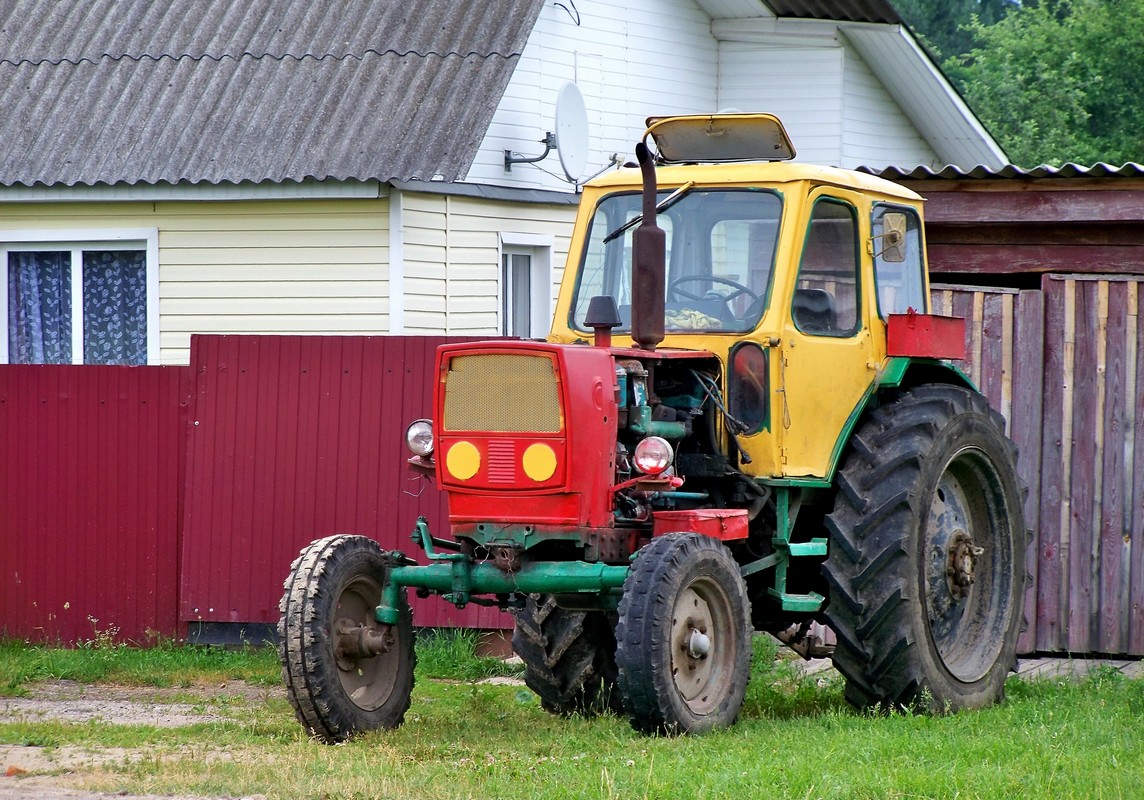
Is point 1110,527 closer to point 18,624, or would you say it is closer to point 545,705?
point 545,705

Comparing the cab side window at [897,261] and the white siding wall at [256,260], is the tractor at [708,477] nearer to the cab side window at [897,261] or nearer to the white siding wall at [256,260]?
the cab side window at [897,261]

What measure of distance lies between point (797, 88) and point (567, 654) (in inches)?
459

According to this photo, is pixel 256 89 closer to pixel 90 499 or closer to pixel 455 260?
pixel 455 260

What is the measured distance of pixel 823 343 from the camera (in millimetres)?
8070

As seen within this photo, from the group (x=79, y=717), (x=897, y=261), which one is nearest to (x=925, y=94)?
(x=897, y=261)

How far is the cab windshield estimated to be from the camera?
8.04 meters

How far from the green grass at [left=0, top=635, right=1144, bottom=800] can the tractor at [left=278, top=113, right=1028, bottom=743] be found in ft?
0.90

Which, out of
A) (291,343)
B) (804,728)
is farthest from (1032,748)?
(291,343)

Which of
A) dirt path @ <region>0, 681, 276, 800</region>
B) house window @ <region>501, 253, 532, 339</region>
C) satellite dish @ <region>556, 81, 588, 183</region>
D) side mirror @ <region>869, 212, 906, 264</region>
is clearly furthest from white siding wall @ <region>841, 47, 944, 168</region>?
dirt path @ <region>0, 681, 276, 800</region>

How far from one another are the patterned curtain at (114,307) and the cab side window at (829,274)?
26.7 ft

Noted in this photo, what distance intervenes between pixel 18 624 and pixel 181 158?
4378 mm

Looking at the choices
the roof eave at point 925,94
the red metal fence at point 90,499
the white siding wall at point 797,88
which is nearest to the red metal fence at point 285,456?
the red metal fence at point 90,499

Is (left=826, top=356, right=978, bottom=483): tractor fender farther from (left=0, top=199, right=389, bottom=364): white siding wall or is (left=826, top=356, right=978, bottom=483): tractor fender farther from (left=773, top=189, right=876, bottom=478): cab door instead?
(left=0, top=199, right=389, bottom=364): white siding wall

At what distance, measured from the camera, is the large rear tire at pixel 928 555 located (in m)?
7.79
